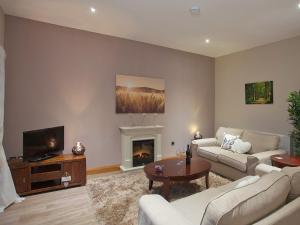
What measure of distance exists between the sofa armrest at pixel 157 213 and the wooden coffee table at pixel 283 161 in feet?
8.04

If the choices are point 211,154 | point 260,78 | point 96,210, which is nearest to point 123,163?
point 96,210

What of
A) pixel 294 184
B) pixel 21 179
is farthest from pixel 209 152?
pixel 21 179

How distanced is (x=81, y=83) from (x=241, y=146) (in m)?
3.41

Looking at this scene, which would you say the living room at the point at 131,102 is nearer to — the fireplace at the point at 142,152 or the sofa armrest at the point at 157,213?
the fireplace at the point at 142,152

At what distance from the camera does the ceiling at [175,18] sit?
2764 mm

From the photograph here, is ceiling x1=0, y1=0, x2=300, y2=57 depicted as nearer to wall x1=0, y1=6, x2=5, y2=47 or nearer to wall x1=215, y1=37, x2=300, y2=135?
wall x1=0, y1=6, x2=5, y2=47

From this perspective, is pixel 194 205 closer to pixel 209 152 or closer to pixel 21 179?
pixel 209 152

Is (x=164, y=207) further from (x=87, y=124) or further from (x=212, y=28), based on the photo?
(x=212, y=28)

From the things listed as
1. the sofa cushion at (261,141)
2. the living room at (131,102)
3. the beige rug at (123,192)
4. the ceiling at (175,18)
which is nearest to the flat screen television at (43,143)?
the living room at (131,102)

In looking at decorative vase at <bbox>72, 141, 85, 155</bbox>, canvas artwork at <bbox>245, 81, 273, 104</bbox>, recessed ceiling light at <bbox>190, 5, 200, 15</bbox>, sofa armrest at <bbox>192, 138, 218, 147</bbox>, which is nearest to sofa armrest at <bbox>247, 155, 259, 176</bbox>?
sofa armrest at <bbox>192, 138, 218, 147</bbox>

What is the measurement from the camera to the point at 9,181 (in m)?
2.68

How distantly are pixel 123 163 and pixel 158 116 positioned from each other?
1.40 m

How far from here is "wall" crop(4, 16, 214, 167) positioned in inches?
130

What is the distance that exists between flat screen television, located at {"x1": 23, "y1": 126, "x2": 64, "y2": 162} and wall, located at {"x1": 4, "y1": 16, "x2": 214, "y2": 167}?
0.21 meters
